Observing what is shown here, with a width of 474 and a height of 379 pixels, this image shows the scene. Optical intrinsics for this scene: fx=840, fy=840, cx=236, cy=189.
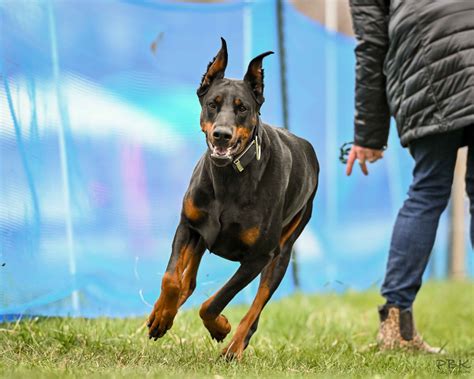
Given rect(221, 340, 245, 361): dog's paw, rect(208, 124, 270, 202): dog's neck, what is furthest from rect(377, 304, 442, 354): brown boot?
rect(208, 124, 270, 202): dog's neck

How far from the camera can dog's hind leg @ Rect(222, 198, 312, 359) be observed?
351 cm

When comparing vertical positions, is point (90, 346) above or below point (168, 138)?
below

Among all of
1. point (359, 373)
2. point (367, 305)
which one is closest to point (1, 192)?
point (359, 373)

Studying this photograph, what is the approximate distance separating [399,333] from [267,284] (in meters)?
0.87

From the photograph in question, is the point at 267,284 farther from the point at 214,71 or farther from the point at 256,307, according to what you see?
the point at 214,71

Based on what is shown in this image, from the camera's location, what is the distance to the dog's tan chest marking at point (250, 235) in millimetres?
3268

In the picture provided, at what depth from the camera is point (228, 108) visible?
319 cm

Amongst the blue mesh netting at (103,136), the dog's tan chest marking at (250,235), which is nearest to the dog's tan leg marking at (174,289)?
the dog's tan chest marking at (250,235)

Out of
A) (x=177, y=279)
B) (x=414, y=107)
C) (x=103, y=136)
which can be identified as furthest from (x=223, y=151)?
(x=103, y=136)

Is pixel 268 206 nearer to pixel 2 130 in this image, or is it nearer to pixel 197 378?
pixel 197 378

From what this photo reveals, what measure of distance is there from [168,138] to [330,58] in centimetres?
213

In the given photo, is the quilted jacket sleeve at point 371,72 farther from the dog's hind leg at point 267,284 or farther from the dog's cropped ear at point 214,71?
the dog's cropped ear at point 214,71

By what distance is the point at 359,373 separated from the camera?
3.25 meters

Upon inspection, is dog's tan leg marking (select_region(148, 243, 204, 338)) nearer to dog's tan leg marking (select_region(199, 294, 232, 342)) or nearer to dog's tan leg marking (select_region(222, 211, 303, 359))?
dog's tan leg marking (select_region(199, 294, 232, 342))
